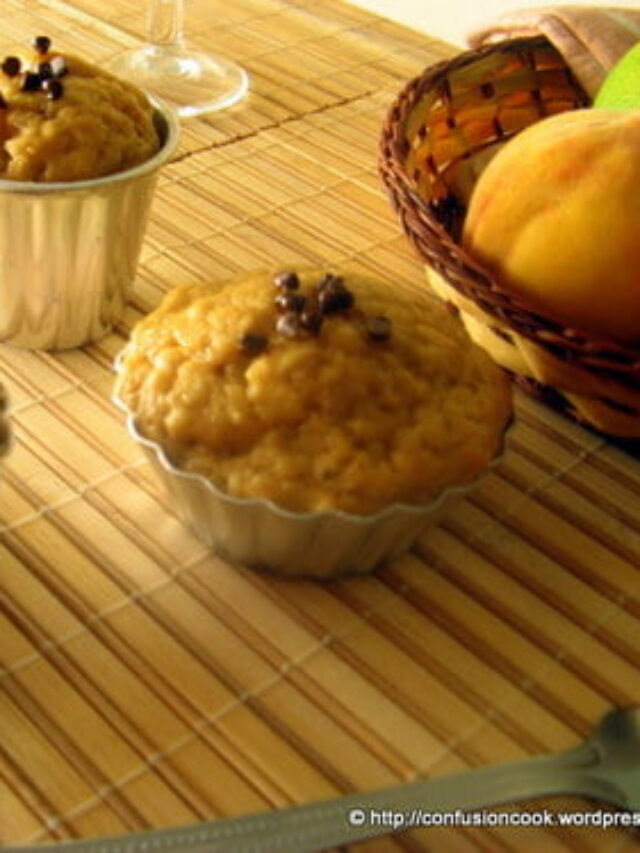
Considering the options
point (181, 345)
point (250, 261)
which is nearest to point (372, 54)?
point (250, 261)

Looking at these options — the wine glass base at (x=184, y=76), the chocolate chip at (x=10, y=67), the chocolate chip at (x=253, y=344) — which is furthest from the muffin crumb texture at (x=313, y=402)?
the wine glass base at (x=184, y=76)

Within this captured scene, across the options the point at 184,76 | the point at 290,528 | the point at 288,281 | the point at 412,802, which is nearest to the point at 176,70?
the point at 184,76

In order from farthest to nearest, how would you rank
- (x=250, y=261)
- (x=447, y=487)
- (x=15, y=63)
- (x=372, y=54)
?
(x=372, y=54), (x=250, y=261), (x=15, y=63), (x=447, y=487)

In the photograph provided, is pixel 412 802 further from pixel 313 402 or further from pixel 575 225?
pixel 575 225

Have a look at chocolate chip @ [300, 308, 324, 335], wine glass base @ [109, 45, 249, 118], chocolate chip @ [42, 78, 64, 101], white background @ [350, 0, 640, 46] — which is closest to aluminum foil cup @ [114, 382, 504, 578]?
chocolate chip @ [300, 308, 324, 335]

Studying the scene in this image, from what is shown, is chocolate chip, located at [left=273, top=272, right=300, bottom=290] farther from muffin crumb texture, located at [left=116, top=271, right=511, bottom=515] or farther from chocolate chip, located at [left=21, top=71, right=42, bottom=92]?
chocolate chip, located at [left=21, top=71, right=42, bottom=92]

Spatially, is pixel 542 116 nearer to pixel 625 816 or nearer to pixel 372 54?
pixel 372 54
